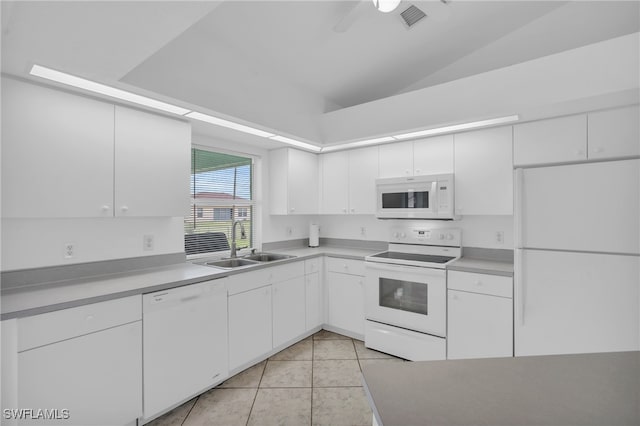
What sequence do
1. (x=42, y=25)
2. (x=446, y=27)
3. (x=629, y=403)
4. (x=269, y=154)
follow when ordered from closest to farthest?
(x=629, y=403) → (x=42, y=25) → (x=446, y=27) → (x=269, y=154)

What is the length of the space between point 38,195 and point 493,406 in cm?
236

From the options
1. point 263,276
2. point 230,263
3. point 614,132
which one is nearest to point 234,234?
point 230,263

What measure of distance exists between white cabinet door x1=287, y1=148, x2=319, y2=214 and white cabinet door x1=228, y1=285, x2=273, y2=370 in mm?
1156

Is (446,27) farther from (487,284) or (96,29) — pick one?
(96,29)

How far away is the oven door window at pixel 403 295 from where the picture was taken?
2.69 m

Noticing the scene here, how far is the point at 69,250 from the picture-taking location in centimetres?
201

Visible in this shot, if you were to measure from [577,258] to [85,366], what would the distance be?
3086 millimetres

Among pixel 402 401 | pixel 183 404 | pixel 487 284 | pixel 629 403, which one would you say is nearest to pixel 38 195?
pixel 183 404

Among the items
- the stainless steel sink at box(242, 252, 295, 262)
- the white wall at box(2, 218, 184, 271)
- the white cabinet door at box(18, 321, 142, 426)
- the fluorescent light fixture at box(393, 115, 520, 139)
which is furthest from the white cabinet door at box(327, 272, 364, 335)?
the white cabinet door at box(18, 321, 142, 426)

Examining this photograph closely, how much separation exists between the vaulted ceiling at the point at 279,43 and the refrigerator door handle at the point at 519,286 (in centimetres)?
165

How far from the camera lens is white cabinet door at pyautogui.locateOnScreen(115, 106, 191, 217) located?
1.99m

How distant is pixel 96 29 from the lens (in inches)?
49.7

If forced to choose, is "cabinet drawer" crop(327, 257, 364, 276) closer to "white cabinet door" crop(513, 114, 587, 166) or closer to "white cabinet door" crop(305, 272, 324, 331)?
"white cabinet door" crop(305, 272, 324, 331)

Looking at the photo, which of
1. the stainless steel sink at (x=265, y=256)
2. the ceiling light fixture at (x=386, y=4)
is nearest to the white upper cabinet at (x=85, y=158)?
the stainless steel sink at (x=265, y=256)
